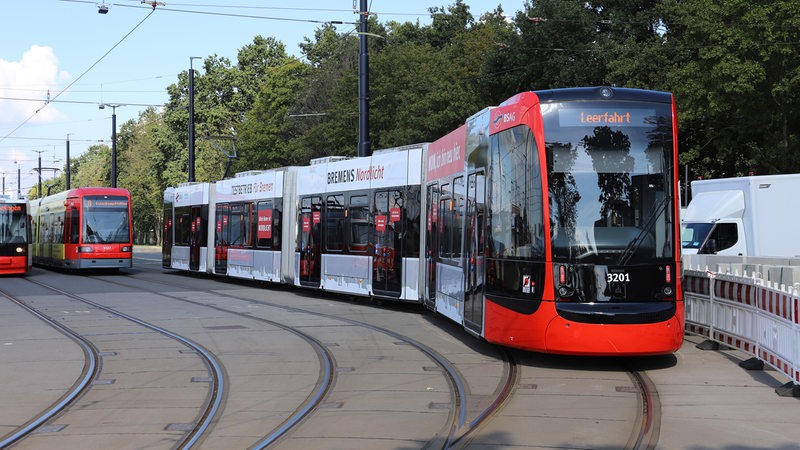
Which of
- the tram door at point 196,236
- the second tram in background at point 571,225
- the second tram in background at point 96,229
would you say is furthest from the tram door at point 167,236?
Answer: the second tram in background at point 571,225

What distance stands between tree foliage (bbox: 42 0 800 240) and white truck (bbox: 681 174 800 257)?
936 cm

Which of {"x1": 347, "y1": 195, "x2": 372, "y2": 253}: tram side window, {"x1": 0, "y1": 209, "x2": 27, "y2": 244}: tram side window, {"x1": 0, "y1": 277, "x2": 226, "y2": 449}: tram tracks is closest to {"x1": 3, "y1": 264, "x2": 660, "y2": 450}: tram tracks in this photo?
{"x1": 0, "y1": 277, "x2": 226, "y2": 449}: tram tracks

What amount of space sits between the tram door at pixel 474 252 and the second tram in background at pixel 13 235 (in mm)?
22838

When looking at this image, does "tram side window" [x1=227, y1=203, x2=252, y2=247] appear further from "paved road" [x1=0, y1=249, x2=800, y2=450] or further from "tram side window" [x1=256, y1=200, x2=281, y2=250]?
"paved road" [x1=0, y1=249, x2=800, y2=450]

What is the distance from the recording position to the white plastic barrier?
986cm

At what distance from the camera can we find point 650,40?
1528 inches

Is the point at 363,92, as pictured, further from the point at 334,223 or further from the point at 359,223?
the point at 359,223

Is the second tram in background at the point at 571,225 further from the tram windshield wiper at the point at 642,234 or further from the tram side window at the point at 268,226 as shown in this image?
the tram side window at the point at 268,226

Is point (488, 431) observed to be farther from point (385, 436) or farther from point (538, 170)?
point (538, 170)

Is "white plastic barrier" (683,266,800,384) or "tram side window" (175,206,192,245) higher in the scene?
"tram side window" (175,206,192,245)

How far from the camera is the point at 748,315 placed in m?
11.7

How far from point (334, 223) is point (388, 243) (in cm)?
288

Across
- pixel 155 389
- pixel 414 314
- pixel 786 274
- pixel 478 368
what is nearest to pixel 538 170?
pixel 478 368

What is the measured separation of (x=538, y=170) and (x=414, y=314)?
7879mm
